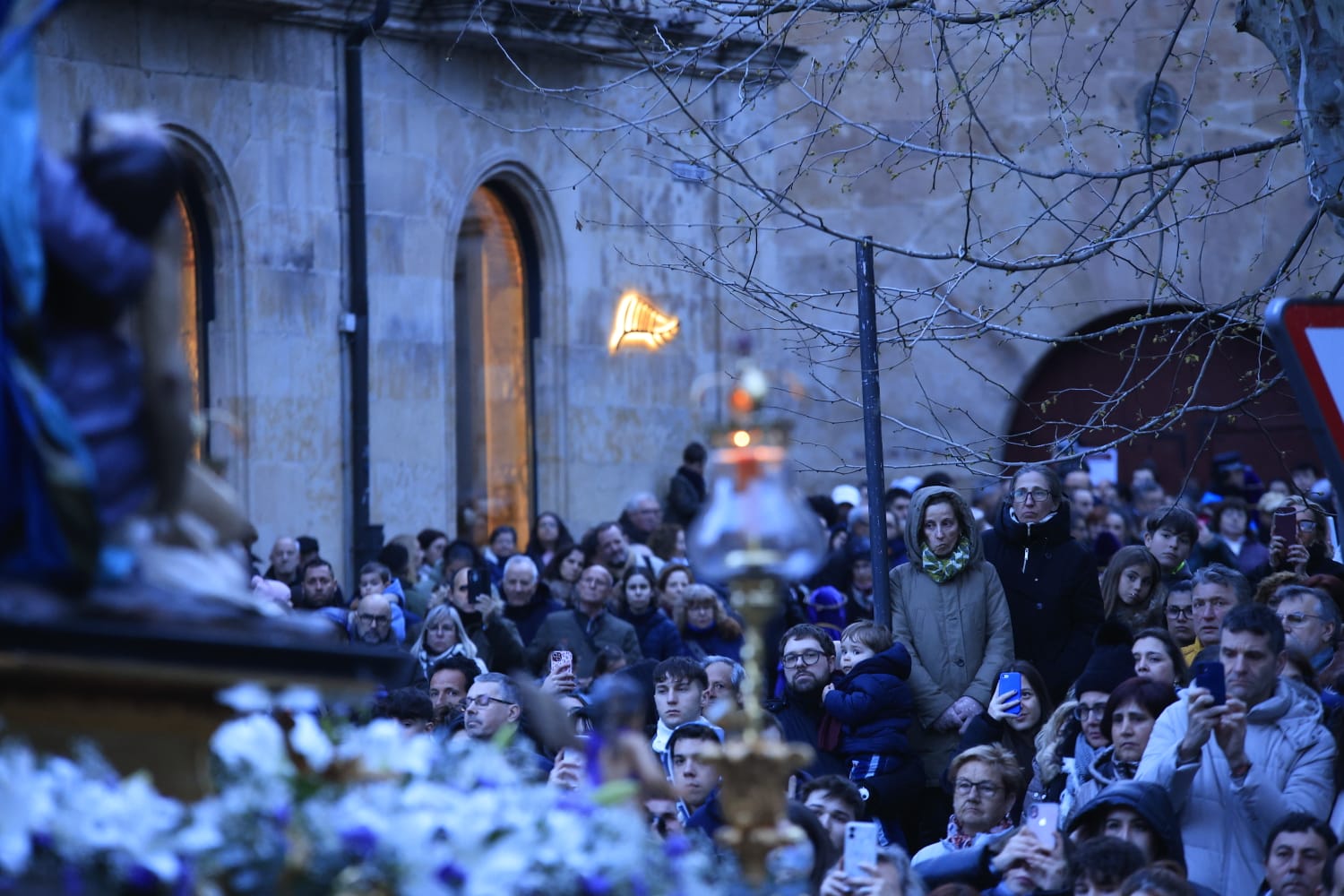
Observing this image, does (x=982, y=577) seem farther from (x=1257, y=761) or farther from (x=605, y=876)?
(x=605, y=876)

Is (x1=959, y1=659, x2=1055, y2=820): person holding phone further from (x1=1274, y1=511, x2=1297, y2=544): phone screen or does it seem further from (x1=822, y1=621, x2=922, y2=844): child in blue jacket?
(x1=1274, y1=511, x2=1297, y2=544): phone screen

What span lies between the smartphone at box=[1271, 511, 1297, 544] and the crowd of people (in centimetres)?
2

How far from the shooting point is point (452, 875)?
3.89 meters

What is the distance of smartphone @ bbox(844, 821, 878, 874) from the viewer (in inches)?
223

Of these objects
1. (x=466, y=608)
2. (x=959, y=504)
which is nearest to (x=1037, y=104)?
(x=466, y=608)

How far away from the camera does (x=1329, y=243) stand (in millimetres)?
20984

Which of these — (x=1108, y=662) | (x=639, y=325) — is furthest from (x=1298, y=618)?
(x=639, y=325)

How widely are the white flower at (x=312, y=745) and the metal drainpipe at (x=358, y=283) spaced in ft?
46.3

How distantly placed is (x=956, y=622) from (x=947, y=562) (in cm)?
29

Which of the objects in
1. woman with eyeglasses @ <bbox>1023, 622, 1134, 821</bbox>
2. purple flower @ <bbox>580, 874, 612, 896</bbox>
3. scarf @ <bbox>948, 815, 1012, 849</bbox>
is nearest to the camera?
purple flower @ <bbox>580, 874, 612, 896</bbox>

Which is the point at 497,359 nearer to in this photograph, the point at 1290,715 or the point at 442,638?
the point at 442,638

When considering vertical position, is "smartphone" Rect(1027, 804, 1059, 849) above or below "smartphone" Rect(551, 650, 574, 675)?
below

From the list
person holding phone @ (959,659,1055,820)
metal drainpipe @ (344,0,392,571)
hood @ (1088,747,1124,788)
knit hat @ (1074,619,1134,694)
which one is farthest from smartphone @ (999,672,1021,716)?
metal drainpipe @ (344,0,392,571)

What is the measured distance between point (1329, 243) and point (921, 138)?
15.3 ft
